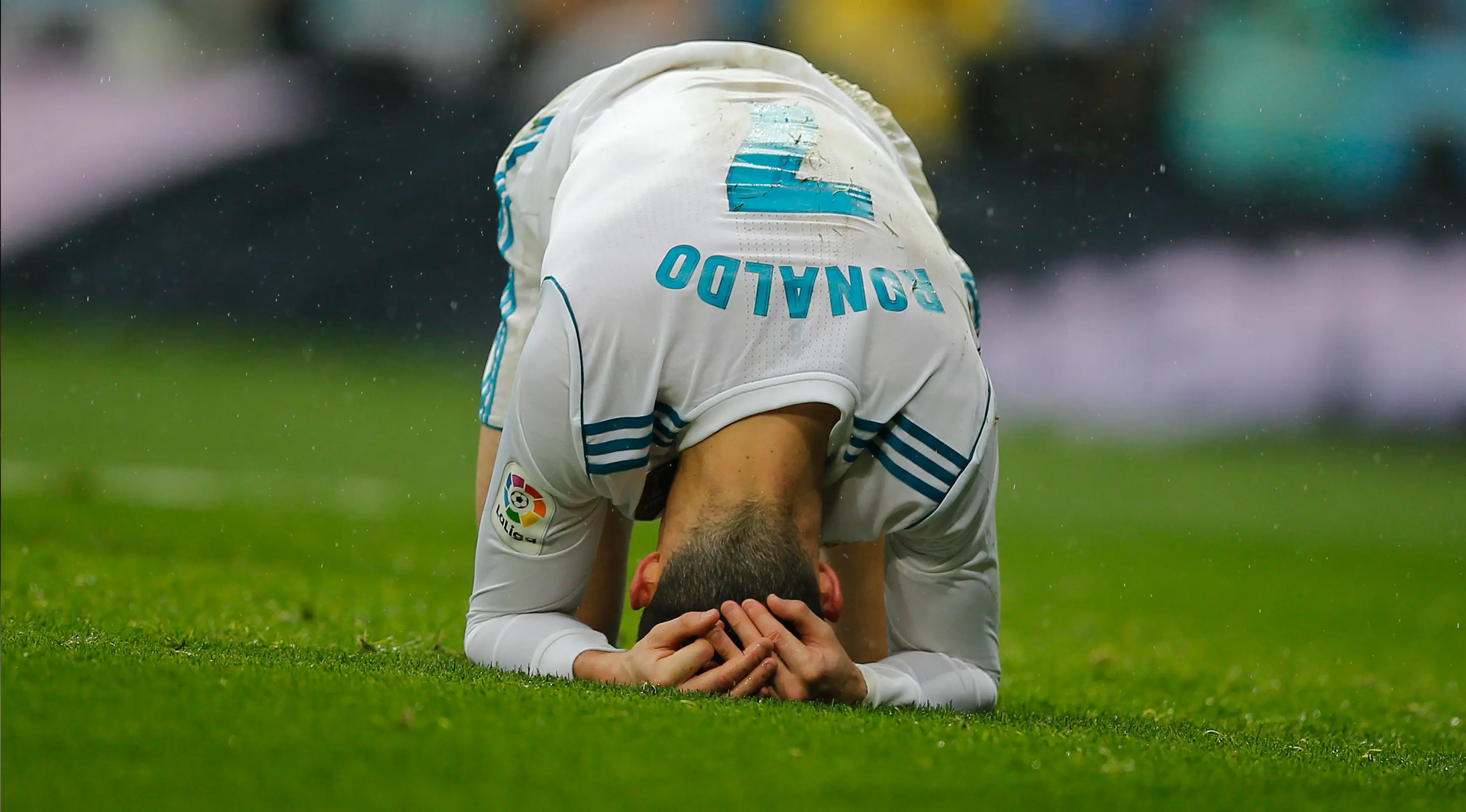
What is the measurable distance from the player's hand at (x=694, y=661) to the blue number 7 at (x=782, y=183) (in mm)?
767

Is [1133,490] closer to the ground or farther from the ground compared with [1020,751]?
closer to the ground

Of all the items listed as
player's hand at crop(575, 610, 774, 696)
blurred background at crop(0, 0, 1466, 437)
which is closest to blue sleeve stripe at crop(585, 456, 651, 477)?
player's hand at crop(575, 610, 774, 696)

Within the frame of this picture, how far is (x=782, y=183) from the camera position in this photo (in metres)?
2.74

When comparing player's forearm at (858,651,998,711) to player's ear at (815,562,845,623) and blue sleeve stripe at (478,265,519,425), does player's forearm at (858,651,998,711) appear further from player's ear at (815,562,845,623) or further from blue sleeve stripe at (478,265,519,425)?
blue sleeve stripe at (478,265,519,425)

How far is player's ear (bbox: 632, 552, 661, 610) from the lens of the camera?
2459 mm

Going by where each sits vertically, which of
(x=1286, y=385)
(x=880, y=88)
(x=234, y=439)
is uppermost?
(x=880, y=88)

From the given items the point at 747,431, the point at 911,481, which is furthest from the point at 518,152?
the point at 911,481

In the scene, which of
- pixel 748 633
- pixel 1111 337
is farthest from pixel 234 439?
pixel 748 633

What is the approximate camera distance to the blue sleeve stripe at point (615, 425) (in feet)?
8.00

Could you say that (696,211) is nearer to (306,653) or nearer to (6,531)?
(306,653)

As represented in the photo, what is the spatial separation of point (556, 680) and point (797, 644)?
0.42m

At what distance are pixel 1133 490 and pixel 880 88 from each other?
440 centimetres

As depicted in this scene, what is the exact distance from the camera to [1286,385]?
35.5 feet

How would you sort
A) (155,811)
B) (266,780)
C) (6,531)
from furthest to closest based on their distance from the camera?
(6,531) → (266,780) → (155,811)
